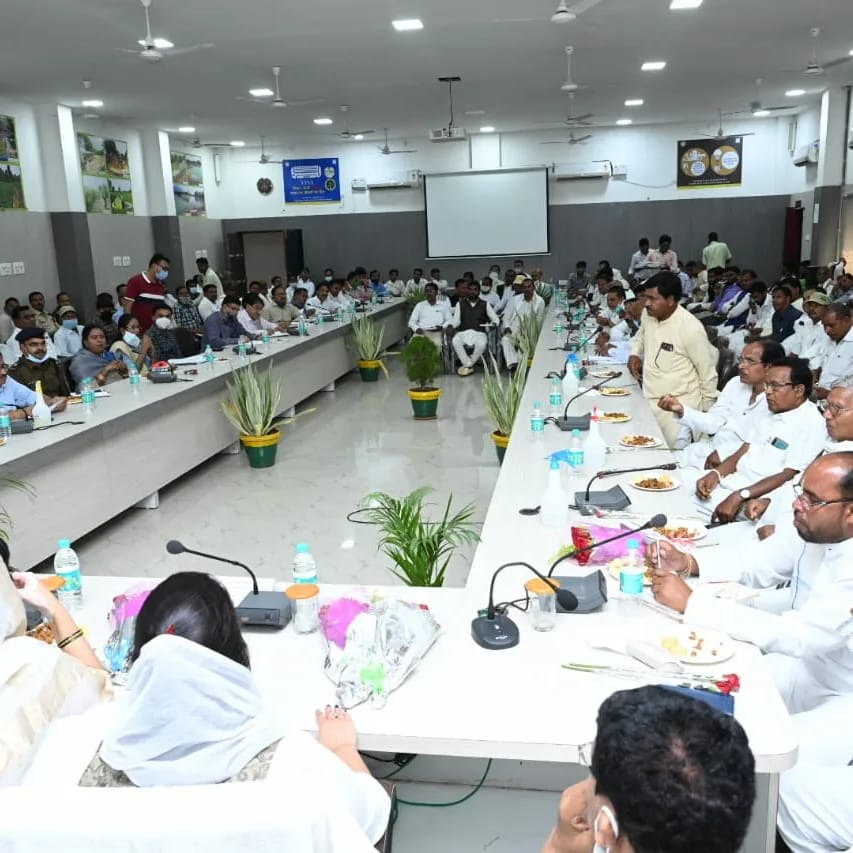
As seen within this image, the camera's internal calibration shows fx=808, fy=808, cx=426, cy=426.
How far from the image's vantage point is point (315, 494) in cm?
523

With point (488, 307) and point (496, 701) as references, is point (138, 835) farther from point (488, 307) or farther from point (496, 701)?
point (488, 307)

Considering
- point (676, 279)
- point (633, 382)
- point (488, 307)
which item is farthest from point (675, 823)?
point (488, 307)

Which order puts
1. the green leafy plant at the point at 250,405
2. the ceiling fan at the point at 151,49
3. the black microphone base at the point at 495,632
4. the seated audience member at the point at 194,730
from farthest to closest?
the ceiling fan at the point at 151,49, the green leafy plant at the point at 250,405, the black microphone base at the point at 495,632, the seated audience member at the point at 194,730

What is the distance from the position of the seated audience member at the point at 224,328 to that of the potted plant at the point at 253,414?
1.90 m

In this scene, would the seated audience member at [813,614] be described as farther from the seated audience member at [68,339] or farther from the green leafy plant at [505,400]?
the seated audience member at [68,339]

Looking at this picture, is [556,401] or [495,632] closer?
[495,632]

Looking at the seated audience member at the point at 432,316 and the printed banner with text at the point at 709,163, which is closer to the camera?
the seated audience member at the point at 432,316

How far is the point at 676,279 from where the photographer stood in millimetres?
4723

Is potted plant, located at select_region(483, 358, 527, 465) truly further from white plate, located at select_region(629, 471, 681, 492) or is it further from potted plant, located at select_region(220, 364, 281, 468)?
white plate, located at select_region(629, 471, 681, 492)

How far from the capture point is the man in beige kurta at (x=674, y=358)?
472 centimetres

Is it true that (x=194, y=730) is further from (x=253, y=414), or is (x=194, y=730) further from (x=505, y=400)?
(x=253, y=414)

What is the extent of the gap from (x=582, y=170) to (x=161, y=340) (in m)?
10.7

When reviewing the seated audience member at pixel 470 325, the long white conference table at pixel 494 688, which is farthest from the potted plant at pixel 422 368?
the long white conference table at pixel 494 688

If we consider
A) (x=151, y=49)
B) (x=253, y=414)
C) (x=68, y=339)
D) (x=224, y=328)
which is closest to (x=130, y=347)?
(x=224, y=328)
